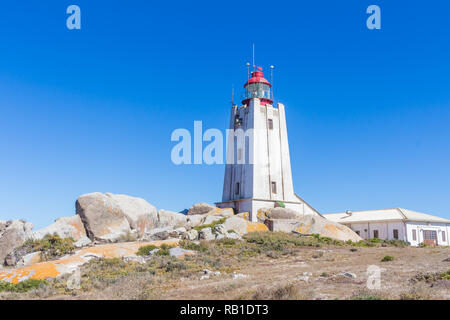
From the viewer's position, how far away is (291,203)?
126 feet

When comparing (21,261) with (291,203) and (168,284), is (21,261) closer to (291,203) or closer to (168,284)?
(168,284)

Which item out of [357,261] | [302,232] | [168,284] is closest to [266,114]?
[302,232]

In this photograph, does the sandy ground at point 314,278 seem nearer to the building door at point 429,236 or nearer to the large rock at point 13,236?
the large rock at point 13,236

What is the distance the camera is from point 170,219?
109 feet

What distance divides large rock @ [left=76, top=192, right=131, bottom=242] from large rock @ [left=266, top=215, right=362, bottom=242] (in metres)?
12.0

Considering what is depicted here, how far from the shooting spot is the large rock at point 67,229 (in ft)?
88.9

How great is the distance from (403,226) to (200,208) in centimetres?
2232

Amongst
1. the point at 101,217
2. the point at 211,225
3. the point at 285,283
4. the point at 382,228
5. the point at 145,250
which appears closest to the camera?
the point at 285,283

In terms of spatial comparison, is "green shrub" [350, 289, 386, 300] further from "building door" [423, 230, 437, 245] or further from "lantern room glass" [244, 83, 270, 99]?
"building door" [423, 230, 437, 245]

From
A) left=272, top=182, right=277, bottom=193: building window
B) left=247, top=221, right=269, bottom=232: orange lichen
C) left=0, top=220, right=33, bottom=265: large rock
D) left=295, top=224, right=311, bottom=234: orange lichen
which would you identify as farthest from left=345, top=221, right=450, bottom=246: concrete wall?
left=0, top=220, right=33, bottom=265: large rock

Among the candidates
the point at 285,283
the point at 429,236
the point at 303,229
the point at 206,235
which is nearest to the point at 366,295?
the point at 285,283

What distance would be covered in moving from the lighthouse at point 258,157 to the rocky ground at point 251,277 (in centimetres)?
1212

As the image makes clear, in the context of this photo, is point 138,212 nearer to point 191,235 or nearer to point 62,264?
point 191,235
